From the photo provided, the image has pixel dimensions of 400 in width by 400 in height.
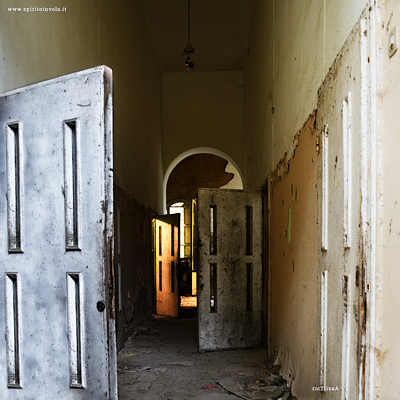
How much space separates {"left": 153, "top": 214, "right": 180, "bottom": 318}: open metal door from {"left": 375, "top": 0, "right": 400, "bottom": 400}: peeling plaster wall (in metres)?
6.34

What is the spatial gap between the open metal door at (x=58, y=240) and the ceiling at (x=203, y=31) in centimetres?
509

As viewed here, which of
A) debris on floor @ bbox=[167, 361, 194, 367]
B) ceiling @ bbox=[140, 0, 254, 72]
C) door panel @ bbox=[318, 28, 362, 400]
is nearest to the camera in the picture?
door panel @ bbox=[318, 28, 362, 400]

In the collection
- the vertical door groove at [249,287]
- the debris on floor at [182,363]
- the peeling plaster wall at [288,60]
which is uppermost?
the peeling plaster wall at [288,60]

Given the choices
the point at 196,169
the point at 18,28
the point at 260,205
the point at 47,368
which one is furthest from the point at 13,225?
the point at 196,169

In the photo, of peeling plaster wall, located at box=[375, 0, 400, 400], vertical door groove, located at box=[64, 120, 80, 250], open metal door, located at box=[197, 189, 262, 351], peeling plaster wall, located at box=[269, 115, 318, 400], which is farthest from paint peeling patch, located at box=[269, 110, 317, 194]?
vertical door groove, located at box=[64, 120, 80, 250]

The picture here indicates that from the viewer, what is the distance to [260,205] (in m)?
4.88

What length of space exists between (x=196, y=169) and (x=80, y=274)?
1301cm

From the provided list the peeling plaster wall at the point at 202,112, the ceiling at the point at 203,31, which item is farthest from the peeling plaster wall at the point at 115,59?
the peeling plaster wall at the point at 202,112

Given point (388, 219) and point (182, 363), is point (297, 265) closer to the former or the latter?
point (388, 219)

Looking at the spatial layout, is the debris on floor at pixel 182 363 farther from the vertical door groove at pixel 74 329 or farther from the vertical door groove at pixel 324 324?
the vertical door groove at pixel 74 329

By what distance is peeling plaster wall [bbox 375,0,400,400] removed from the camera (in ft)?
4.09

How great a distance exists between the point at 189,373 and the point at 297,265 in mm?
1597

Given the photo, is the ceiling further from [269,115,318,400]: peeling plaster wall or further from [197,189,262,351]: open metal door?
[269,115,318,400]: peeling plaster wall

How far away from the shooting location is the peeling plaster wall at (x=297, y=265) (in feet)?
7.95
